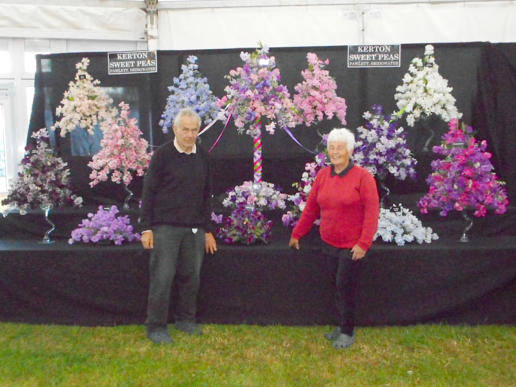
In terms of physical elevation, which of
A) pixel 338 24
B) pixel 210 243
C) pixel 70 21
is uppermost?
pixel 70 21

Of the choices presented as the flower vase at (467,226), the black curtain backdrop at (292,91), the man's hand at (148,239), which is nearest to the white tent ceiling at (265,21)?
the black curtain backdrop at (292,91)

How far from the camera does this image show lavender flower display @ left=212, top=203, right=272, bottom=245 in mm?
3521

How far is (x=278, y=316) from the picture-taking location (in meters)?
3.52

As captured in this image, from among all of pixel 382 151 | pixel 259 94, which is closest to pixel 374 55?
pixel 382 151

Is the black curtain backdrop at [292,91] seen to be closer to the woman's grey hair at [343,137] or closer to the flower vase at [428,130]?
the flower vase at [428,130]

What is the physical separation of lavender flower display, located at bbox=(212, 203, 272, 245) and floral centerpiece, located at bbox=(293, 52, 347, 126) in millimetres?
762

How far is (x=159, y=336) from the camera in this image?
10.6 ft

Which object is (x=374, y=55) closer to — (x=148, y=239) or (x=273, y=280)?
(x=273, y=280)

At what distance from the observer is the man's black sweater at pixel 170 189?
3.05 m

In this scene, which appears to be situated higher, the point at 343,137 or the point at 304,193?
the point at 343,137

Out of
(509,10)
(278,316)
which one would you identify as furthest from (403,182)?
(509,10)

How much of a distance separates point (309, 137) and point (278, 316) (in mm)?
1535

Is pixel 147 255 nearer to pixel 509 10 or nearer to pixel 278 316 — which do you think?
pixel 278 316

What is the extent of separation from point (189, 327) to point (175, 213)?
78 cm
